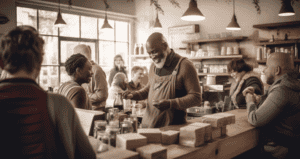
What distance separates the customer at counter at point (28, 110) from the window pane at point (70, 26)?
616cm

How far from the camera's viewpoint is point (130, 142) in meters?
1.35

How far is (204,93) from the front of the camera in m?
6.15

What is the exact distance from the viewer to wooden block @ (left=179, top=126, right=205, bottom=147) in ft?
5.25

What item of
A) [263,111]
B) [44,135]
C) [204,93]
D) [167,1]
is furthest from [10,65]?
[167,1]

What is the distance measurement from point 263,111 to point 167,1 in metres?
6.47

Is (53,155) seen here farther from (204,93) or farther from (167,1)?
(167,1)

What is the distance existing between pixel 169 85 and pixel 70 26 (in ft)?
17.6

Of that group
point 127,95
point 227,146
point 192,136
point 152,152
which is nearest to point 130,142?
point 152,152

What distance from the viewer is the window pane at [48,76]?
629 cm

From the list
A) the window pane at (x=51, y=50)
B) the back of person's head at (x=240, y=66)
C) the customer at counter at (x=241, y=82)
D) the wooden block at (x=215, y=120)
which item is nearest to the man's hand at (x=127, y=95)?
the wooden block at (x=215, y=120)

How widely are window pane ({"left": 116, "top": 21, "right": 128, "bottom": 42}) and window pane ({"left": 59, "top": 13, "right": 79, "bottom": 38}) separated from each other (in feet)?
4.93

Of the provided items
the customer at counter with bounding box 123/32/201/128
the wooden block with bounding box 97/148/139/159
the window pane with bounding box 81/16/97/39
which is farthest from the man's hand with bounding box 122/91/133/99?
the window pane with bounding box 81/16/97/39

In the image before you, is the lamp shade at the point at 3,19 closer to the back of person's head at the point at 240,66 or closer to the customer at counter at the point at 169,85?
the customer at counter at the point at 169,85

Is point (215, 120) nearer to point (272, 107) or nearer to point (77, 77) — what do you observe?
point (272, 107)
